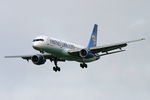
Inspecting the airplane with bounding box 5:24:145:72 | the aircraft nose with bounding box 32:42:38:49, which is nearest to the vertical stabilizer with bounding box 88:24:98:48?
the airplane with bounding box 5:24:145:72

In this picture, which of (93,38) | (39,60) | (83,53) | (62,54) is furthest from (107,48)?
(93,38)

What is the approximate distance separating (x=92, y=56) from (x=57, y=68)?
A: 26.7 feet

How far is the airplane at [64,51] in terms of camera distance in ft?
287

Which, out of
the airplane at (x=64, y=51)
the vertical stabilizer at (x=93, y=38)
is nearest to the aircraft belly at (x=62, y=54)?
the airplane at (x=64, y=51)

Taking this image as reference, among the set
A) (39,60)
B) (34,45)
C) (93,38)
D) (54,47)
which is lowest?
(39,60)

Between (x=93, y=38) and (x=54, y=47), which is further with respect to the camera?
(x=93, y=38)

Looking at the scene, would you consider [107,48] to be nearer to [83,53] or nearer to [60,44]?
[83,53]

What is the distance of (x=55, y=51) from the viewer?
289ft

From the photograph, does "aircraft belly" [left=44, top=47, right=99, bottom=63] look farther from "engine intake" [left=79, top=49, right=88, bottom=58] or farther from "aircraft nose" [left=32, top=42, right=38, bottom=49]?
"aircraft nose" [left=32, top=42, right=38, bottom=49]

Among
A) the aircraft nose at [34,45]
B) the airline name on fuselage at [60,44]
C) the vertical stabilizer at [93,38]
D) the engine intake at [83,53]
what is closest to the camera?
the aircraft nose at [34,45]

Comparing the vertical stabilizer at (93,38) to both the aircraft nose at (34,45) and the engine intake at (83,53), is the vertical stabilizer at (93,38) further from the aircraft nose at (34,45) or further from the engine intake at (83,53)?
the aircraft nose at (34,45)

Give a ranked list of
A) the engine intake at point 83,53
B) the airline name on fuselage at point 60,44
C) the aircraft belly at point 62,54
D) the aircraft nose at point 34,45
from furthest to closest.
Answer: the engine intake at point 83,53 < the airline name on fuselage at point 60,44 < the aircraft belly at point 62,54 < the aircraft nose at point 34,45

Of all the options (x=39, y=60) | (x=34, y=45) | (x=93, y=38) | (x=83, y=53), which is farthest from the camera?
(x=93, y=38)

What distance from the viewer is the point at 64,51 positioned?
8950cm
